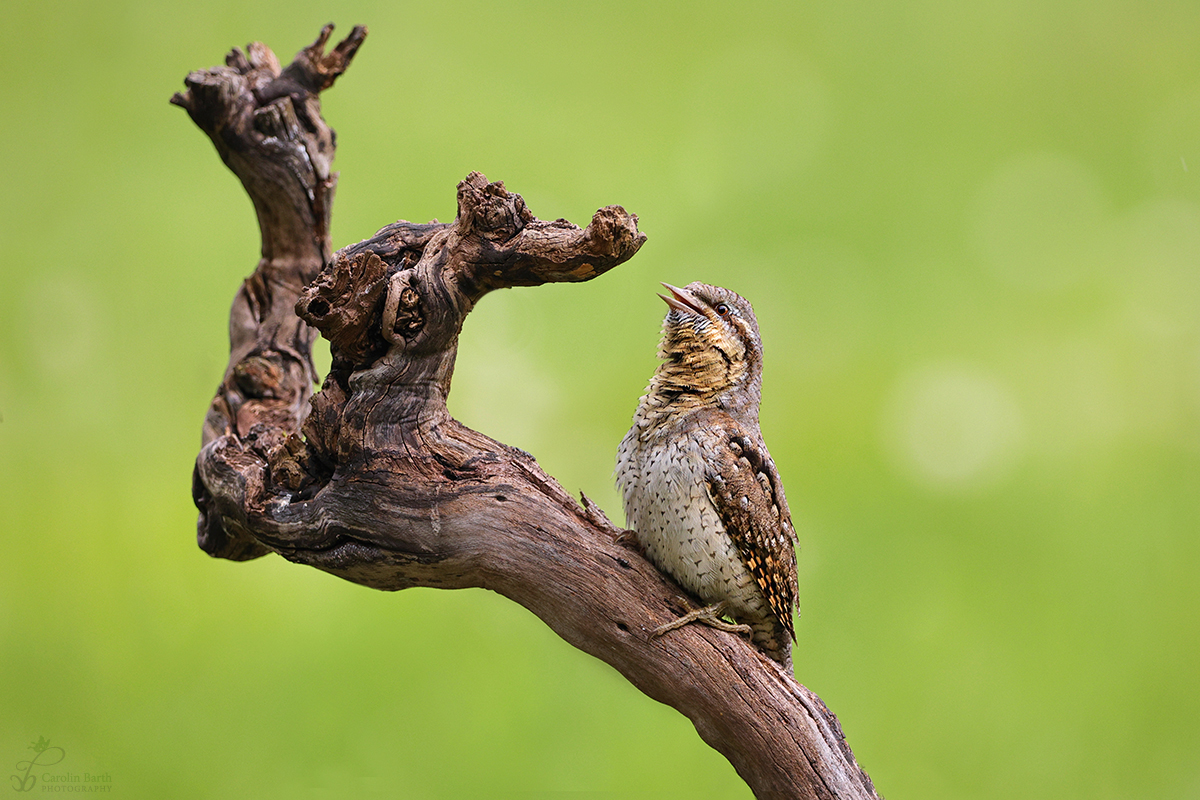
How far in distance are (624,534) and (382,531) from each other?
2.02 feet

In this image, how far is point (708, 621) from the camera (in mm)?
2164

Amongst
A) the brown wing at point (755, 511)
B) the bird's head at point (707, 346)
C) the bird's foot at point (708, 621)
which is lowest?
the bird's foot at point (708, 621)

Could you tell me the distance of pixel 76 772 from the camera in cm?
358

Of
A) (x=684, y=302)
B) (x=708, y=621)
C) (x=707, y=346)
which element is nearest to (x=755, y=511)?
(x=708, y=621)

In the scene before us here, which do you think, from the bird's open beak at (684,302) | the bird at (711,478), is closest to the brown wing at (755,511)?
the bird at (711,478)

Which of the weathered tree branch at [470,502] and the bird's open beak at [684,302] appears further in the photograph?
the bird's open beak at [684,302]

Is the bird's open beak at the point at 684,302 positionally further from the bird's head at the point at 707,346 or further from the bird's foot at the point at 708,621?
the bird's foot at the point at 708,621

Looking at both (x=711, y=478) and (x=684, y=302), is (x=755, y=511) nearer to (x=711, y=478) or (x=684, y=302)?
(x=711, y=478)

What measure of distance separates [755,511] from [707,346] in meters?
0.44

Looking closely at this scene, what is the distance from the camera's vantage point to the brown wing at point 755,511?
2201 mm

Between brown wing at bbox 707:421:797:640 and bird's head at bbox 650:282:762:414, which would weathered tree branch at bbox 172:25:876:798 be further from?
bird's head at bbox 650:282:762:414

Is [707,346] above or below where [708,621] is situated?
above

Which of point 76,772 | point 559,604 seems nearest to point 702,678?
point 559,604

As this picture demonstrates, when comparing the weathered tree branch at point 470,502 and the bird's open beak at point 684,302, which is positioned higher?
the bird's open beak at point 684,302
